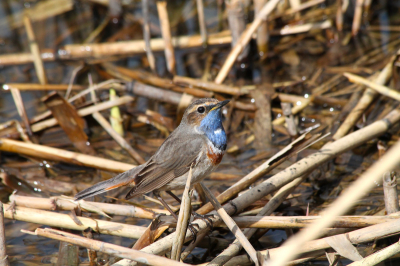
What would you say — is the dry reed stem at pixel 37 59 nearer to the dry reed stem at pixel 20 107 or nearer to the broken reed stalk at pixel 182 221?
the dry reed stem at pixel 20 107

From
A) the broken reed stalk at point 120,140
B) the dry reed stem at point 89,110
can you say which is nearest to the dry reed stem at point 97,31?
the dry reed stem at point 89,110

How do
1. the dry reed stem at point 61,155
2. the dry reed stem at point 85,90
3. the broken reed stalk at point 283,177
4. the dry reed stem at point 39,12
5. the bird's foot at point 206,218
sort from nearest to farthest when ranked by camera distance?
the broken reed stalk at point 283,177 < the bird's foot at point 206,218 < the dry reed stem at point 61,155 < the dry reed stem at point 85,90 < the dry reed stem at point 39,12

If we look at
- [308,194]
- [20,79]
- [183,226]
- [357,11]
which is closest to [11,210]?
[183,226]

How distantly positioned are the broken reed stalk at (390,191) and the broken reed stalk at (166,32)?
4858mm

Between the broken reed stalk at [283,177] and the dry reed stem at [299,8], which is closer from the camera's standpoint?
the broken reed stalk at [283,177]

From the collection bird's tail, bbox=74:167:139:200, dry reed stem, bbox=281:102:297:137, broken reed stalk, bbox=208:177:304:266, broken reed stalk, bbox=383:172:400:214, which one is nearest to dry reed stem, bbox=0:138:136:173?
bird's tail, bbox=74:167:139:200

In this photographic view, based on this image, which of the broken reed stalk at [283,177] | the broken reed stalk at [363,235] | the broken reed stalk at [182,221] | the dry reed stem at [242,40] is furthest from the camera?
the dry reed stem at [242,40]

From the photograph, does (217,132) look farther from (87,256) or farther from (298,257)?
(87,256)

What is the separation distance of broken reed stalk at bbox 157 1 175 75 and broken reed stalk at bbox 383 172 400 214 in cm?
486

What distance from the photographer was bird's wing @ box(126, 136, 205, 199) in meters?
4.73

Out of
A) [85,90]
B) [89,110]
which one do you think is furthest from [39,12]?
[89,110]

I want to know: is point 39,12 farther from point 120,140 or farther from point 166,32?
point 120,140

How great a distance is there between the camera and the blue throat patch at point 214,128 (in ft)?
15.8

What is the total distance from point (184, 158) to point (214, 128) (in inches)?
19.5
